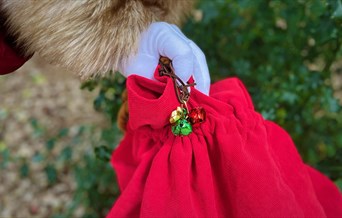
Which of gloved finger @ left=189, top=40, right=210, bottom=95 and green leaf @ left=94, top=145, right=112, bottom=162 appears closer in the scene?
gloved finger @ left=189, top=40, right=210, bottom=95

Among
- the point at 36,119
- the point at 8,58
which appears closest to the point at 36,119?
the point at 36,119

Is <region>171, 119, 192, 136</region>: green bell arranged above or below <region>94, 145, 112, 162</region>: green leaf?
above

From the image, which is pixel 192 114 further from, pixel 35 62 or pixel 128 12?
pixel 35 62

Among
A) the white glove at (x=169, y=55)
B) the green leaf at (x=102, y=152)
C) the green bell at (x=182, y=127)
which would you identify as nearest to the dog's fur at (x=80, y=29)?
the white glove at (x=169, y=55)

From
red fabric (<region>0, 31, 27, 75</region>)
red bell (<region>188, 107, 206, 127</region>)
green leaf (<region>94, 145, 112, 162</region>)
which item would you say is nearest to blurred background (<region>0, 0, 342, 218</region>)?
green leaf (<region>94, 145, 112, 162</region>)

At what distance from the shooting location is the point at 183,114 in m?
0.78

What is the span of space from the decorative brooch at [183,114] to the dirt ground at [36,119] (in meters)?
1.01

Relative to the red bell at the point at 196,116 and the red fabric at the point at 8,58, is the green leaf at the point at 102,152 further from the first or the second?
the red bell at the point at 196,116

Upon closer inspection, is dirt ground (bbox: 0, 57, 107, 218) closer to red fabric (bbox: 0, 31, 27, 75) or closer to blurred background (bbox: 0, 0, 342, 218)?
blurred background (bbox: 0, 0, 342, 218)

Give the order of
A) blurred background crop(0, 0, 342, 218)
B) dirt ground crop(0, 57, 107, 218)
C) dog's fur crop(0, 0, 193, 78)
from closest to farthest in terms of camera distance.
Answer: dog's fur crop(0, 0, 193, 78), blurred background crop(0, 0, 342, 218), dirt ground crop(0, 57, 107, 218)

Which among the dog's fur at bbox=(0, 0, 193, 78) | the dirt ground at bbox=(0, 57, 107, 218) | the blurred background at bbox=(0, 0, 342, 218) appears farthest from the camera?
the dirt ground at bbox=(0, 57, 107, 218)

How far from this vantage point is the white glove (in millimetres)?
782

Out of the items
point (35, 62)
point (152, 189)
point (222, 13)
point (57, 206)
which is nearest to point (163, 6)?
point (152, 189)

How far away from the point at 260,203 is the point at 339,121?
910 millimetres
